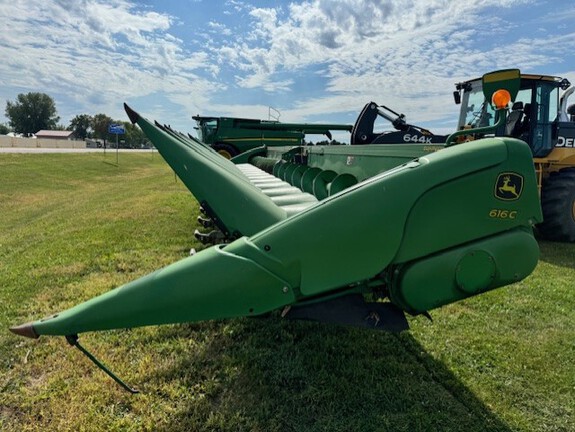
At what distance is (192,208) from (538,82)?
6449mm

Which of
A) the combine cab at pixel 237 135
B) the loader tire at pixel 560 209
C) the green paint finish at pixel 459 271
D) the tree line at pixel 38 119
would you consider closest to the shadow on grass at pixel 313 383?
the green paint finish at pixel 459 271

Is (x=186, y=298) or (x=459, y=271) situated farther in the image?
(x=459, y=271)

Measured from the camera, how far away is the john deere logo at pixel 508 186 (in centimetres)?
173

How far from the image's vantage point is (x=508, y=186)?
1.73 meters

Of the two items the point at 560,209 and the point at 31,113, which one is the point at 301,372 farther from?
the point at 31,113

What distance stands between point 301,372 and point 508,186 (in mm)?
1457

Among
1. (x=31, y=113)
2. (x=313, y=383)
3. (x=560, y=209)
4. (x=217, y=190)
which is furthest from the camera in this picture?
(x=31, y=113)

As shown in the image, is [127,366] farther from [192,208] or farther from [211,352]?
[192,208]

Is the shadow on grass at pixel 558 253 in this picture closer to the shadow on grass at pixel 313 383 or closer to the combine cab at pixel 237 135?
the shadow on grass at pixel 313 383

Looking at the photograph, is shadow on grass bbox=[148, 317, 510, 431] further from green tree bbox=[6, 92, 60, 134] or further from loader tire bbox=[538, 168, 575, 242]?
green tree bbox=[6, 92, 60, 134]

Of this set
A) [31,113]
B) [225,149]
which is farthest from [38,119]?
[225,149]

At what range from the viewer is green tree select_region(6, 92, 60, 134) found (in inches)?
3553

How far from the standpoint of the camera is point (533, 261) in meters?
1.79

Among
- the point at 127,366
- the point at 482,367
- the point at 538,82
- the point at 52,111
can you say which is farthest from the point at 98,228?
the point at 52,111
